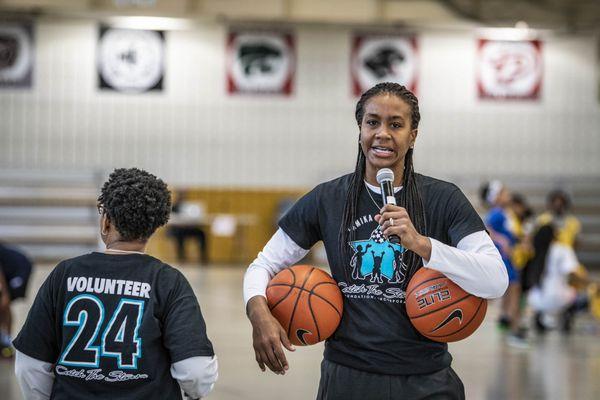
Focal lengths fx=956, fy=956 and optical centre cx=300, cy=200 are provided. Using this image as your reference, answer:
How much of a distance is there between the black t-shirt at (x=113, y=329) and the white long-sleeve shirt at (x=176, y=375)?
0.03m

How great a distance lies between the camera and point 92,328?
9.84ft

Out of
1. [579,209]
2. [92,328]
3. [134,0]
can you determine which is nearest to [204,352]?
[92,328]

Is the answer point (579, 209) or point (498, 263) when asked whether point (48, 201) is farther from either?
point (498, 263)

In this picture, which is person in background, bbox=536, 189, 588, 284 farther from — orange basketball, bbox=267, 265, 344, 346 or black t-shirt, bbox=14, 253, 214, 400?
black t-shirt, bbox=14, 253, 214, 400

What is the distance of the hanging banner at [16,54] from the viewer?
21406mm

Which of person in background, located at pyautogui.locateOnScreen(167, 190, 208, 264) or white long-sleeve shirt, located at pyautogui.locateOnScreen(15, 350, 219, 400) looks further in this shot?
person in background, located at pyautogui.locateOnScreen(167, 190, 208, 264)

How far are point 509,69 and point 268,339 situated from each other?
19934 mm

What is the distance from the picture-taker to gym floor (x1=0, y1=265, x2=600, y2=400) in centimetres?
719

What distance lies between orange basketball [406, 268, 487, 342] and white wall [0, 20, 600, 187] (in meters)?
19.3

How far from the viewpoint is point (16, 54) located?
2148cm

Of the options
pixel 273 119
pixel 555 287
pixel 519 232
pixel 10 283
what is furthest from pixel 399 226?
pixel 273 119

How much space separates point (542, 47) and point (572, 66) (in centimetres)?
95

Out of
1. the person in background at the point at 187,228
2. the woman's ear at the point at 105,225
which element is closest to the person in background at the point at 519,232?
the woman's ear at the point at 105,225

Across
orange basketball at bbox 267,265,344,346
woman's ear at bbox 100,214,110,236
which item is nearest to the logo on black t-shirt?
orange basketball at bbox 267,265,344,346
